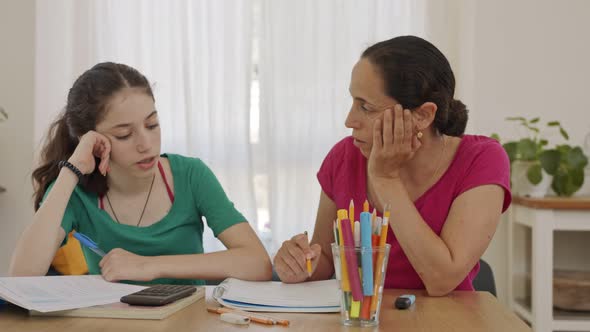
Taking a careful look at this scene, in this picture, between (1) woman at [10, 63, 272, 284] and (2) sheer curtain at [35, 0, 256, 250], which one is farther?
(2) sheer curtain at [35, 0, 256, 250]

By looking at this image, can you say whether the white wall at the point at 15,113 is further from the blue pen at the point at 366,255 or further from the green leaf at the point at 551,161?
the blue pen at the point at 366,255

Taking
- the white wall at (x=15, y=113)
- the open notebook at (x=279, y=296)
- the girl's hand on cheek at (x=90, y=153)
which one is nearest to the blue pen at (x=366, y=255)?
the open notebook at (x=279, y=296)

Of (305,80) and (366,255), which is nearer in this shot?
(366,255)

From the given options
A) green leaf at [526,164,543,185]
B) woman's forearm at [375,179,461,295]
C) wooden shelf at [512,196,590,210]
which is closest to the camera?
woman's forearm at [375,179,461,295]

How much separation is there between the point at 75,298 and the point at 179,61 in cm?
222

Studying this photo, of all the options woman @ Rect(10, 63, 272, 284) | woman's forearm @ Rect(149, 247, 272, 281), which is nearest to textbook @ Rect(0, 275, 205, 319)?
woman's forearm @ Rect(149, 247, 272, 281)

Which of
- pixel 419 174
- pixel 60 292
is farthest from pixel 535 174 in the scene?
pixel 60 292

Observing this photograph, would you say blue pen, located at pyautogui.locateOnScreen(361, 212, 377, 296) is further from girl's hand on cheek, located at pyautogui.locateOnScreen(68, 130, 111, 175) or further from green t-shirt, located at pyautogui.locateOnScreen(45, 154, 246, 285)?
girl's hand on cheek, located at pyautogui.locateOnScreen(68, 130, 111, 175)

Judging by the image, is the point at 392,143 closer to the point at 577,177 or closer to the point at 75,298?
the point at 75,298

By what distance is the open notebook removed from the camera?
45.4 inches

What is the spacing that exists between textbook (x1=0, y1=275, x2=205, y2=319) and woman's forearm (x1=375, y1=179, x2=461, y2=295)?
40 cm

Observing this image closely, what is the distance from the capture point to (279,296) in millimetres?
1231

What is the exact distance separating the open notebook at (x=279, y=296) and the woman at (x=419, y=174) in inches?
2.6

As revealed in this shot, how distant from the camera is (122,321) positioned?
1.07 m
